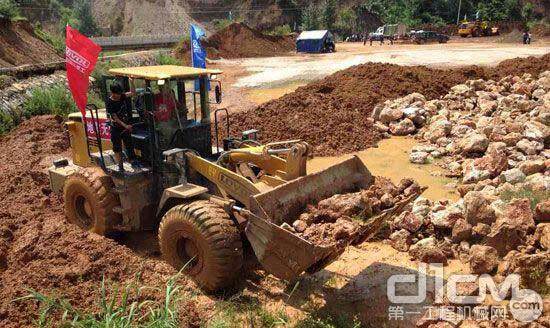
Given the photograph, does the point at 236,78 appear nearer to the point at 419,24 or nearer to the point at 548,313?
the point at 548,313

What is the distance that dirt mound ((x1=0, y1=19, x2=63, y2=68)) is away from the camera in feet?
65.3

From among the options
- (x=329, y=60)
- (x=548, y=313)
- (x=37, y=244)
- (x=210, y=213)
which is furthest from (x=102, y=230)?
(x=329, y=60)

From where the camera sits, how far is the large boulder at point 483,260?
18.4ft

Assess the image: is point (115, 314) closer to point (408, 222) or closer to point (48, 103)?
point (408, 222)

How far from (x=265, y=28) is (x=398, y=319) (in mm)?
62205

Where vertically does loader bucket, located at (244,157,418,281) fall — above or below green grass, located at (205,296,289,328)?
above

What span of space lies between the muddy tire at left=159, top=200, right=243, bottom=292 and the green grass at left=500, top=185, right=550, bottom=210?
4.35 m

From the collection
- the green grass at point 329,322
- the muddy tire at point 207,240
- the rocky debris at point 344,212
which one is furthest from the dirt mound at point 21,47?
the green grass at point 329,322

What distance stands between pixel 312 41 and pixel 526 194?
1393 inches

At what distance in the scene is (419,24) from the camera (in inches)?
2210

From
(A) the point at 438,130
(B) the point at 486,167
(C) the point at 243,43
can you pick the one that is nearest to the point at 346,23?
(C) the point at 243,43

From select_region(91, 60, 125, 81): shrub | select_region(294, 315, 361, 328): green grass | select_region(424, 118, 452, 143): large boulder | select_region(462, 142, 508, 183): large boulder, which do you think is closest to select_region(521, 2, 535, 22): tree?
select_region(91, 60, 125, 81): shrub

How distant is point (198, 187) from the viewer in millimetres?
6371

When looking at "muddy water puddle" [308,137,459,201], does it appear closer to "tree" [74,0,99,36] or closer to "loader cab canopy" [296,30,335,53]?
"loader cab canopy" [296,30,335,53]
